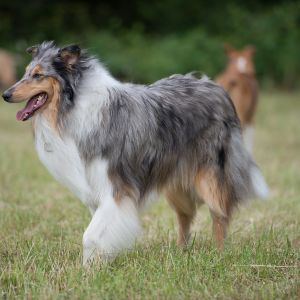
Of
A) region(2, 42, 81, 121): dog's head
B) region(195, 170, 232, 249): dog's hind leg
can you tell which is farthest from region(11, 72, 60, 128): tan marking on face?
region(195, 170, 232, 249): dog's hind leg

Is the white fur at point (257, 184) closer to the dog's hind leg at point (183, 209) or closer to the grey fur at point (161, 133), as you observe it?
the grey fur at point (161, 133)

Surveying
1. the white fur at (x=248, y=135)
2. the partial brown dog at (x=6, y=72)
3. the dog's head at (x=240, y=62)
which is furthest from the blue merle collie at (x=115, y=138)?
the partial brown dog at (x=6, y=72)

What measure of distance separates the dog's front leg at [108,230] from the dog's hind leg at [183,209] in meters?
0.90

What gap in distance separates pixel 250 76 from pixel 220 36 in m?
12.5

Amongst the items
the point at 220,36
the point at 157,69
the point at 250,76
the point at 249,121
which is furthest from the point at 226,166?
the point at 220,36

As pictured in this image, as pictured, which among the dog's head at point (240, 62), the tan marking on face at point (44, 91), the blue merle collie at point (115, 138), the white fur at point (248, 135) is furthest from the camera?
the dog's head at point (240, 62)

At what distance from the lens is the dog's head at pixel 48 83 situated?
5.19 metres

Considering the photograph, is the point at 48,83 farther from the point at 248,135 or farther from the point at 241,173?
the point at 248,135

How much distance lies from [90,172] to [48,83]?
0.78 metres

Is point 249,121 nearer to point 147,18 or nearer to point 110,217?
point 110,217

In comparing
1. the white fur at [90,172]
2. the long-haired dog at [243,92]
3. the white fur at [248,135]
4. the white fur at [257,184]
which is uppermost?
the white fur at [90,172]

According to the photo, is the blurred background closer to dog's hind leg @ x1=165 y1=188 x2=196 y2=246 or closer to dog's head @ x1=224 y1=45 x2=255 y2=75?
dog's head @ x1=224 y1=45 x2=255 y2=75

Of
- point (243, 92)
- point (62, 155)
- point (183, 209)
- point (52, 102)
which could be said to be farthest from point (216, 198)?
point (243, 92)

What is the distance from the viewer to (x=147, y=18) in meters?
26.3
